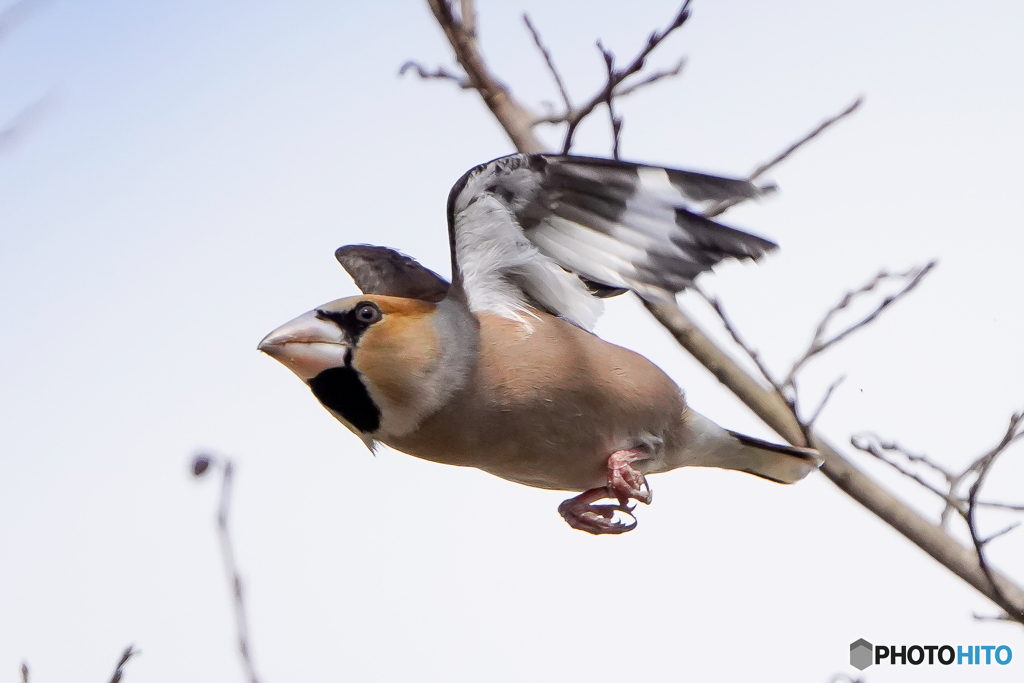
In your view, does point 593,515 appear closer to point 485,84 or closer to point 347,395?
point 347,395

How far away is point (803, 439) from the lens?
9.86 ft

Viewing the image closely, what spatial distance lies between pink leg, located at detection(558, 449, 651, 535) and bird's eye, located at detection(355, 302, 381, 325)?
749 mm

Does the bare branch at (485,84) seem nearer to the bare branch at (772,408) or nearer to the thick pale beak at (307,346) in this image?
the bare branch at (772,408)

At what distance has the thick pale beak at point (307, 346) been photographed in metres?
2.33

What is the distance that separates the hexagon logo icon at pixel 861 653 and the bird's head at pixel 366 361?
217 cm

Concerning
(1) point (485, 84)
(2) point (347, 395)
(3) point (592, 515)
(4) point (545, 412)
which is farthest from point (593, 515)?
(1) point (485, 84)

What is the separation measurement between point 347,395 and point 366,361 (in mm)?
98

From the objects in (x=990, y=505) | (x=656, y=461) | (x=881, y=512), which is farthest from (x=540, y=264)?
(x=990, y=505)

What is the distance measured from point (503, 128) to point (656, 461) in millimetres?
1180

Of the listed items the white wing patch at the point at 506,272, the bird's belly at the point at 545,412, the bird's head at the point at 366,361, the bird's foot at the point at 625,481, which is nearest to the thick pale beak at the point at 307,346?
the bird's head at the point at 366,361

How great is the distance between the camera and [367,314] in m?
2.43

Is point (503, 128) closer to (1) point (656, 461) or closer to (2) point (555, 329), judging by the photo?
(2) point (555, 329)

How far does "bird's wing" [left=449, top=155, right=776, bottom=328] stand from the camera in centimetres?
257

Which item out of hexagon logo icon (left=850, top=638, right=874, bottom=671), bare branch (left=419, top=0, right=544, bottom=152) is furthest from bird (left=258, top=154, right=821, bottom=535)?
hexagon logo icon (left=850, top=638, right=874, bottom=671)
